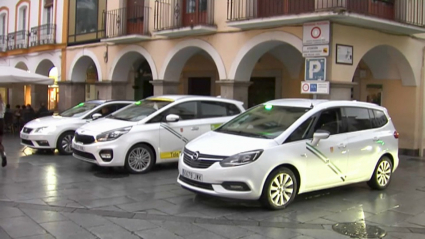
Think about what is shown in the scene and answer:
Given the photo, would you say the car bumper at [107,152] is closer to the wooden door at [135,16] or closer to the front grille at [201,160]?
the front grille at [201,160]

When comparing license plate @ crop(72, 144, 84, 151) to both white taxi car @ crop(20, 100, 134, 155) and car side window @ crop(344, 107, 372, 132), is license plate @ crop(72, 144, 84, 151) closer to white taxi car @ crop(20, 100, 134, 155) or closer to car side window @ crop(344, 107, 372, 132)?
white taxi car @ crop(20, 100, 134, 155)

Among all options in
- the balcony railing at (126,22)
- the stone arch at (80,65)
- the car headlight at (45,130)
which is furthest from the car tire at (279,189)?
the stone arch at (80,65)

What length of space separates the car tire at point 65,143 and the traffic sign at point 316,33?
6.82m

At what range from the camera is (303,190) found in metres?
7.15

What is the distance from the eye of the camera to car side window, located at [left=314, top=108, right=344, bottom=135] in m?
7.50

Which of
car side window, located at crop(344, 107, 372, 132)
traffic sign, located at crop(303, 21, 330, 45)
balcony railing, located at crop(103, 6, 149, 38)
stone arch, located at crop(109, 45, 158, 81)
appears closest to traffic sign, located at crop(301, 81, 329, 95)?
traffic sign, located at crop(303, 21, 330, 45)

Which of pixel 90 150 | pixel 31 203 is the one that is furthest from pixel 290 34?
pixel 31 203

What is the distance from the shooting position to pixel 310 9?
11758 mm

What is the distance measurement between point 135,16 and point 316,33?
825 centimetres

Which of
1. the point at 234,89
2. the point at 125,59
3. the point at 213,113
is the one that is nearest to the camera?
the point at 213,113

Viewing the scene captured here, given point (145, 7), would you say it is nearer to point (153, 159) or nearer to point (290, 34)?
point (290, 34)

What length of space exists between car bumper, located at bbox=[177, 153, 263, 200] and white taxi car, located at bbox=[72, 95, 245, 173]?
10.3 ft

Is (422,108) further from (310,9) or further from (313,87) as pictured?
(310,9)

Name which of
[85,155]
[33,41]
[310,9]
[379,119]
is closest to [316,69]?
[310,9]
